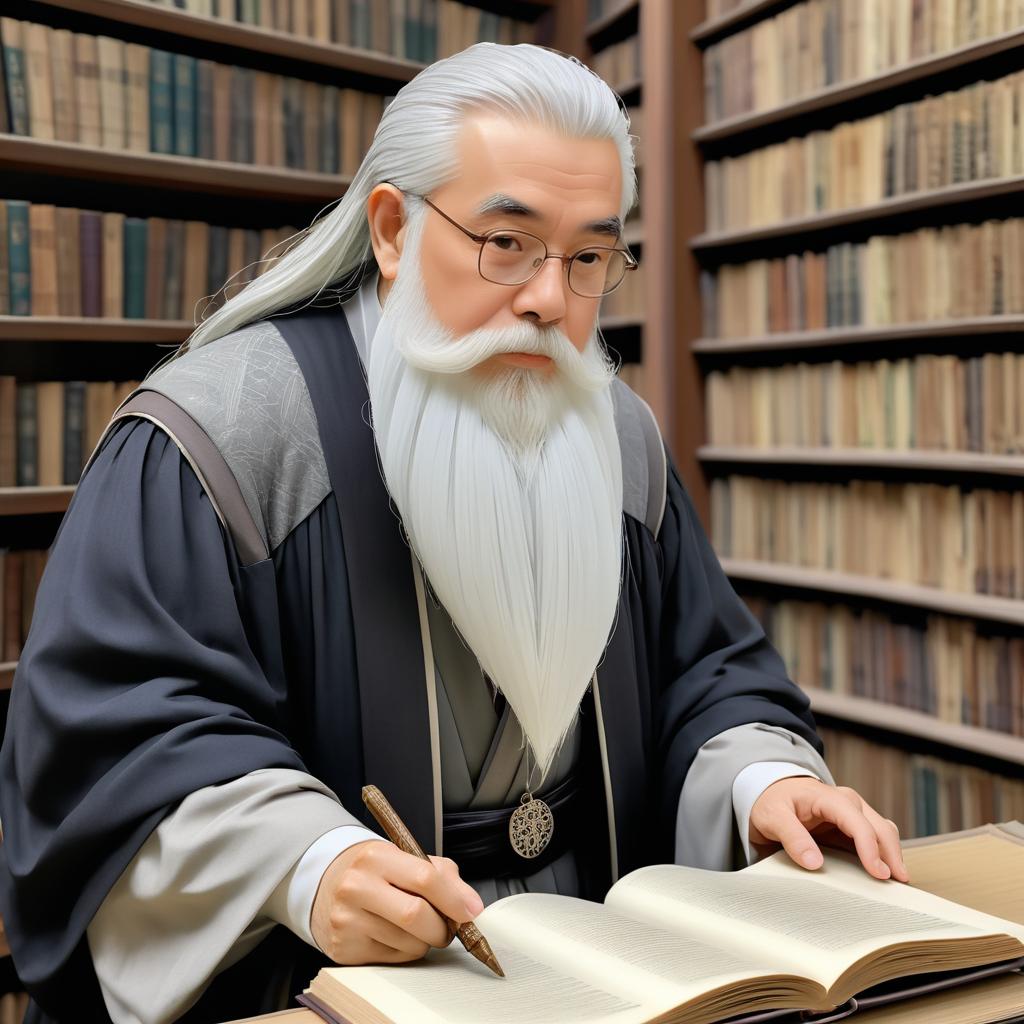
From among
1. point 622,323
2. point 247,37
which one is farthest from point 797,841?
point 622,323

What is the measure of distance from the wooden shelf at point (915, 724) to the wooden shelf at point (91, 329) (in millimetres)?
2143

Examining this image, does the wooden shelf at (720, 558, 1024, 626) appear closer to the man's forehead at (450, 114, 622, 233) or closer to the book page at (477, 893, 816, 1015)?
the man's forehead at (450, 114, 622, 233)

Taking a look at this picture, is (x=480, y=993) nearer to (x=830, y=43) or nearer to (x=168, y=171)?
(x=168, y=171)

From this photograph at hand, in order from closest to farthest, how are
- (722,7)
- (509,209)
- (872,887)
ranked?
1. (872,887)
2. (509,209)
3. (722,7)

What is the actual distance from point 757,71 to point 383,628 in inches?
110

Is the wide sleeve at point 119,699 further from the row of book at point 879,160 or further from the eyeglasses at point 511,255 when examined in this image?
the row of book at point 879,160

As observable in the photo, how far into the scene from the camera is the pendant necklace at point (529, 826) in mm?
1450

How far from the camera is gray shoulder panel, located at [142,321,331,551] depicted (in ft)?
4.51

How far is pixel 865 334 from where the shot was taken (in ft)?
10.5

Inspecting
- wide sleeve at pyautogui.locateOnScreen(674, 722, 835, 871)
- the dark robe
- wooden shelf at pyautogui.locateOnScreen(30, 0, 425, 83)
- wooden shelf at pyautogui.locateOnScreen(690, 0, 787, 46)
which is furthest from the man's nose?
wooden shelf at pyautogui.locateOnScreen(690, 0, 787, 46)

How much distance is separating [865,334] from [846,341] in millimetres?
162

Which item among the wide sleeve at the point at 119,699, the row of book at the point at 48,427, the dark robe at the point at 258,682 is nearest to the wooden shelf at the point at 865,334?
the dark robe at the point at 258,682

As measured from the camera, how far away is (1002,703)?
2.91 m

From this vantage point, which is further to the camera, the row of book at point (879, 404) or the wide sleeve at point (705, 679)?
the row of book at point (879, 404)
